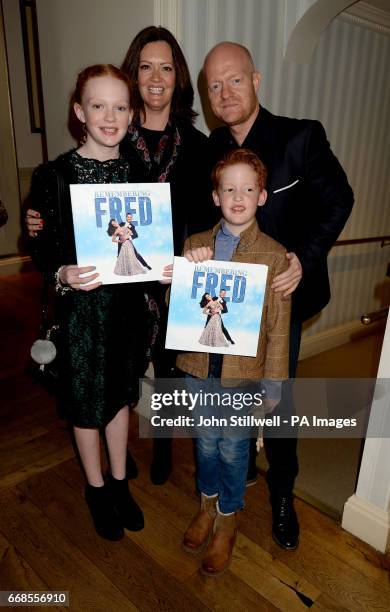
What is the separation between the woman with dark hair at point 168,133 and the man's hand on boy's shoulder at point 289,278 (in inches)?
15.0

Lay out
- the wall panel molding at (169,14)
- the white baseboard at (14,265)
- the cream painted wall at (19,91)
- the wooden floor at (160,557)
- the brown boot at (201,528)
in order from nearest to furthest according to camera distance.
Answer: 1. the wooden floor at (160,557)
2. the brown boot at (201,528)
3. the wall panel molding at (169,14)
4. the cream painted wall at (19,91)
5. the white baseboard at (14,265)

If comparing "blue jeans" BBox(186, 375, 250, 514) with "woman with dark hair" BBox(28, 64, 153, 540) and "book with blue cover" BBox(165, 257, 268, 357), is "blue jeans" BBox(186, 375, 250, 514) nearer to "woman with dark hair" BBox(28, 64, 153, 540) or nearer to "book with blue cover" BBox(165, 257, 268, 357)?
"book with blue cover" BBox(165, 257, 268, 357)

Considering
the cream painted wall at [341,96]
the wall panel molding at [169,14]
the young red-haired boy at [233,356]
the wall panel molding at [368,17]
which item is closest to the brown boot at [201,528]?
the young red-haired boy at [233,356]

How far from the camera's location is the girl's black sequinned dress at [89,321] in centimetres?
141

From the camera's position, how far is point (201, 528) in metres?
1.75

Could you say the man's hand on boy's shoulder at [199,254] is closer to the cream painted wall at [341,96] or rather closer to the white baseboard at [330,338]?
the cream painted wall at [341,96]

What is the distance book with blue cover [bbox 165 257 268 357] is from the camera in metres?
1.35

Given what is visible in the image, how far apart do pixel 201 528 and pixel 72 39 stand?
8.22 feet

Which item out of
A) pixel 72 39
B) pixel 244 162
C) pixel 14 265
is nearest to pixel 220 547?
pixel 244 162

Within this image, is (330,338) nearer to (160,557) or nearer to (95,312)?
(160,557)

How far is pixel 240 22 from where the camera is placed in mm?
2260

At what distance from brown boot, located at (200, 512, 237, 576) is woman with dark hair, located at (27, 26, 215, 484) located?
34.7 inches

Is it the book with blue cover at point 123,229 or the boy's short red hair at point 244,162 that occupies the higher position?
the boy's short red hair at point 244,162

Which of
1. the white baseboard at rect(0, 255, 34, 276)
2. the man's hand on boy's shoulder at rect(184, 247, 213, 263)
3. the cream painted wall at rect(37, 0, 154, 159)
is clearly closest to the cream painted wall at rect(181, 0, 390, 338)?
the cream painted wall at rect(37, 0, 154, 159)
